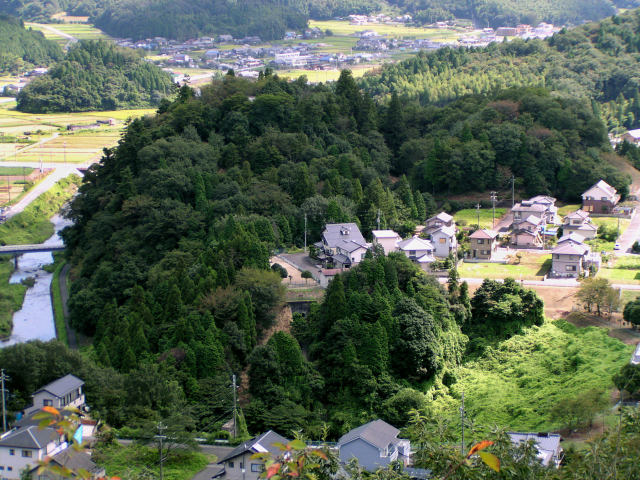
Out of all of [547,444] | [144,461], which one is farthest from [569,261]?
[144,461]

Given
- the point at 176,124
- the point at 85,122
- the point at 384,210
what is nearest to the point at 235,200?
the point at 384,210

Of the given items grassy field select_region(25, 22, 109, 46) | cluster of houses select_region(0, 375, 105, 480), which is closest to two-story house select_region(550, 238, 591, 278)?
cluster of houses select_region(0, 375, 105, 480)

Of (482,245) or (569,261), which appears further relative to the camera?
(482,245)

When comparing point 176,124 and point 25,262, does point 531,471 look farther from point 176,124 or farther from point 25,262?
point 25,262

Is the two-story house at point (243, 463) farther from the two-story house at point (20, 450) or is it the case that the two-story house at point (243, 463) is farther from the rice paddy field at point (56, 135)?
the rice paddy field at point (56, 135)

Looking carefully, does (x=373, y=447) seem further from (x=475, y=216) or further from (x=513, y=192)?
(x=513, y=192)

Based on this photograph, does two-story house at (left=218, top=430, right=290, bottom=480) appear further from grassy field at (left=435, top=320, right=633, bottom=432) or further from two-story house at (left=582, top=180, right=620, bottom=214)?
two-story house at (left=582, top=180, right=620, bottom=214)
